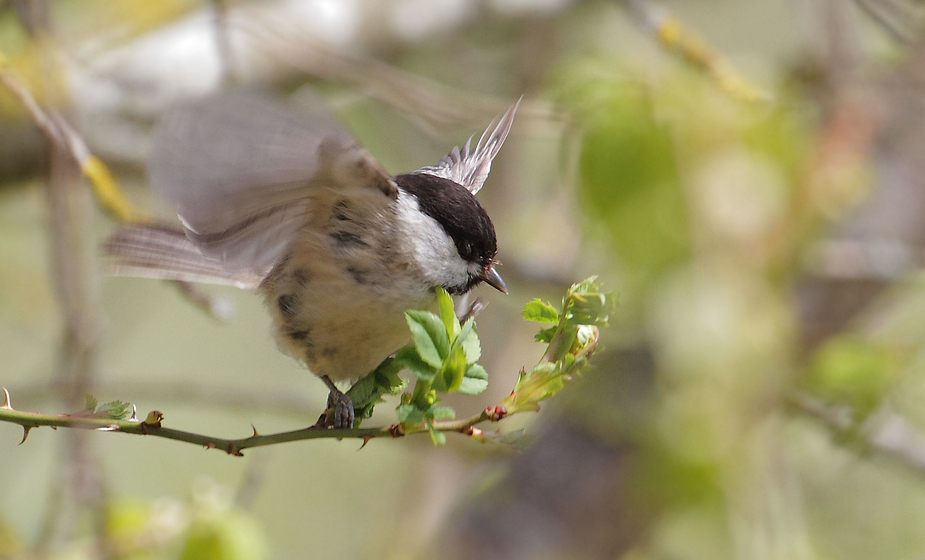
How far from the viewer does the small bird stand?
1364 millimetres

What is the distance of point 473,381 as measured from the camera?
115cm

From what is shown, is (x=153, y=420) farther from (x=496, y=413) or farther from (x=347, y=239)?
(x=347, y=239)

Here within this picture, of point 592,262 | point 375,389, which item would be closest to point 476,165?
point 375,389

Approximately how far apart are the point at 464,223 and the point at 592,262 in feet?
6.07

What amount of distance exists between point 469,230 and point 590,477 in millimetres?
2106

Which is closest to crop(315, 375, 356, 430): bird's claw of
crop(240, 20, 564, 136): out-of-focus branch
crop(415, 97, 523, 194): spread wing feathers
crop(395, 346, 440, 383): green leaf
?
crop(395, 346, 440, 383): green leaf

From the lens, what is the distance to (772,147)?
9.48 feet

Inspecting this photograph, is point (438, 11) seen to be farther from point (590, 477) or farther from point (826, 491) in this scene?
point (826, 491)

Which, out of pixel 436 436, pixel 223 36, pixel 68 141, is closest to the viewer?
pixel 436 436

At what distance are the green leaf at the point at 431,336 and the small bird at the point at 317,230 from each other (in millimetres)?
342

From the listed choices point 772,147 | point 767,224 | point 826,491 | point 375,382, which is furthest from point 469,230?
point 826,491

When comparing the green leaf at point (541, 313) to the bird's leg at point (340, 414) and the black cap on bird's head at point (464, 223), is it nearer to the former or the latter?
the bird's leg at point (340, 414)

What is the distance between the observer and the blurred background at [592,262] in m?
2.45

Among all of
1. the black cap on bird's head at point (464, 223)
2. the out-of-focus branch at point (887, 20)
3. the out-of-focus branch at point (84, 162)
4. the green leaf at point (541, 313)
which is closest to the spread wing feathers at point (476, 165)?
the black cap on bird's head at point (464, 223)
